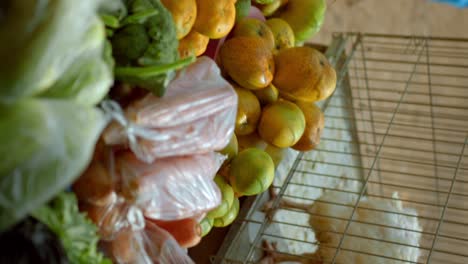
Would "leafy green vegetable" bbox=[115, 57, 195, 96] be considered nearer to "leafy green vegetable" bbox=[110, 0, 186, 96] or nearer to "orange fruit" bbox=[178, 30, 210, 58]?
"leafy green vegetable" bbox=[110, 0, 186, 96]

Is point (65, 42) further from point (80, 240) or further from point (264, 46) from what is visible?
point (264, 46)

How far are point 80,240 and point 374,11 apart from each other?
1.96 meters

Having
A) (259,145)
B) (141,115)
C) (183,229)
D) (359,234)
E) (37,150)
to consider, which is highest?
(37,150)

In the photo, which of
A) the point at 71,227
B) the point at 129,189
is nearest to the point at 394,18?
the point at 129,189

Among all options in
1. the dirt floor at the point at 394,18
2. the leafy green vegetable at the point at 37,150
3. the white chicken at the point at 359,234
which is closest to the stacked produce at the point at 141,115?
the leafy green vegetable at the point at 37,150

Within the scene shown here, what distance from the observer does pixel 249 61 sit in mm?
1018

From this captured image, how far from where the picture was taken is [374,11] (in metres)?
2.34

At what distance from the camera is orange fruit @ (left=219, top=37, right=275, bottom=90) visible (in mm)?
1019

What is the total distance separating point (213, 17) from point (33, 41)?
1.68 ft

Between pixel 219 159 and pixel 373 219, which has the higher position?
pixel 219 159

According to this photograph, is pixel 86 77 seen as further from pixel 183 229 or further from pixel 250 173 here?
pixel 250 173

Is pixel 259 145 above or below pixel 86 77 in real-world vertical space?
below

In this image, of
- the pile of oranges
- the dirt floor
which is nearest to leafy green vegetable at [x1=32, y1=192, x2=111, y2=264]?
the pile of oranges

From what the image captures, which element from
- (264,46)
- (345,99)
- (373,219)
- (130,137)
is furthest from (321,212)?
(130,137)
